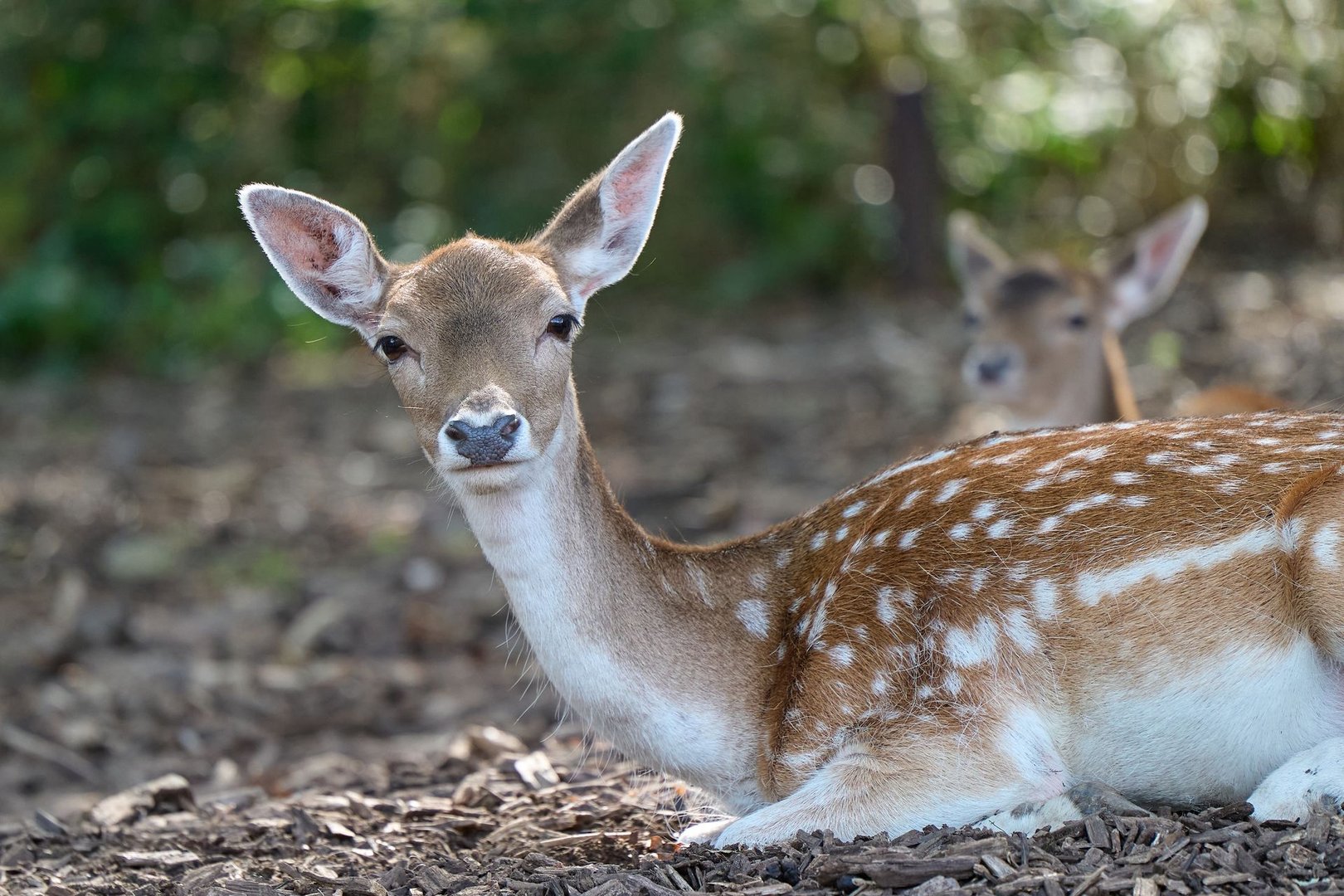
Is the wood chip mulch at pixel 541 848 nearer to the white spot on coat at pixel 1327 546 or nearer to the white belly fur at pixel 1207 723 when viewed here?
the white belly fur at pixel 1207 723

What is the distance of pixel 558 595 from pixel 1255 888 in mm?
1649

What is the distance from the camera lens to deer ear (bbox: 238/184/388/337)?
4.00 m

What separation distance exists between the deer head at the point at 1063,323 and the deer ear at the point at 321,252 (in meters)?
3.64

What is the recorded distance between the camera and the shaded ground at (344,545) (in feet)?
14.4

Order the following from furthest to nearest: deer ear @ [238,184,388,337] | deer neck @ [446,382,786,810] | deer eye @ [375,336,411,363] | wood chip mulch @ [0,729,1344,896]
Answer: deer ear @ [238,184,388,337] < deer eye @ [375,336,411,363] < deer neck @ [446,382,786,810] < wood chip mulch @ [0,729,1344,896]

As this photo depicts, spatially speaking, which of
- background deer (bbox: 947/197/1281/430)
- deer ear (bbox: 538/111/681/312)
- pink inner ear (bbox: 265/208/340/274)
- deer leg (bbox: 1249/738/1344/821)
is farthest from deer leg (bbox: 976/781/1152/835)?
background deer (bbox: 947/197/1281/430)

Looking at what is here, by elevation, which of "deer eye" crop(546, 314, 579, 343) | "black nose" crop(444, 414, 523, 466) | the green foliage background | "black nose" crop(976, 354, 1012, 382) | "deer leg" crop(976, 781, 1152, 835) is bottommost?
"deer leg" crop(976, 781, 1152, 835)

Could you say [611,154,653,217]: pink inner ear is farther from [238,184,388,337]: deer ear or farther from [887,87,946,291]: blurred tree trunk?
[887,87,946,291]: blurred tree trunk

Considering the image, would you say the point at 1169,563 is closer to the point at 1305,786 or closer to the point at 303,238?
the point at 1305,786

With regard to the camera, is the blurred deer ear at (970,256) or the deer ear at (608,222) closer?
the deer ear at (608,222)

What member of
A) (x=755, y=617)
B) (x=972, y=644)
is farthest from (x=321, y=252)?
(x=972, y=644)

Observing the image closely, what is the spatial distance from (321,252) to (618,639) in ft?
Result: 4.17

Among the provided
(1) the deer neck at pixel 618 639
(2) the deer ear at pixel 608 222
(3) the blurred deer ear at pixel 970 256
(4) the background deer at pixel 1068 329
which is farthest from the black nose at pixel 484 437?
(3) the blurred deer ear at pixel 970 256

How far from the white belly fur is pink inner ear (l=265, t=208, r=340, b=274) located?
7.11 ft
